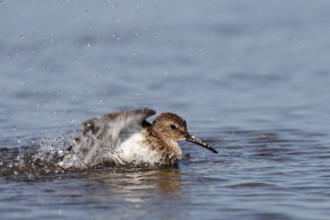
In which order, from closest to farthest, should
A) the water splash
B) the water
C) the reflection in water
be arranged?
the water, the reflection in water, the water splash

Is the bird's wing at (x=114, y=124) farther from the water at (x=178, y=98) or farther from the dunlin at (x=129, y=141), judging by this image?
the water at (x=178, y=98)

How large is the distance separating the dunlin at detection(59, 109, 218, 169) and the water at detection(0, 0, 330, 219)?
22cm

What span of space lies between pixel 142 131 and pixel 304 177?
1.97 m

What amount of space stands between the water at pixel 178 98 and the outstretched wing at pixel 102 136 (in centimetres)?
22

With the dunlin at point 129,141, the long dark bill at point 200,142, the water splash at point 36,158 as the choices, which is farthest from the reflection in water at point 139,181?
the long dark bill at point 200,142

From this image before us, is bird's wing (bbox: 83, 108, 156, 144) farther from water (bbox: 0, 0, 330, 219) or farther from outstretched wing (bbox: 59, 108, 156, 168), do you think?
water (bbox: 0, 0, 330, 219)

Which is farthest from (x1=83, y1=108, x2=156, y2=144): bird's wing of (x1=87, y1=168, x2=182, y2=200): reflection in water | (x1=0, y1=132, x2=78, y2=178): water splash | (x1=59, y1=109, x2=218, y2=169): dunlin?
(x1=0, y1=132, x2=78, y2=178): water splash

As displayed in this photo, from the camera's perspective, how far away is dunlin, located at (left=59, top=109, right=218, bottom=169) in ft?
30.6

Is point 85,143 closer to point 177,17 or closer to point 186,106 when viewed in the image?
point 186,106

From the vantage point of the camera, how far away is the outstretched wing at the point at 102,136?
9266 mm

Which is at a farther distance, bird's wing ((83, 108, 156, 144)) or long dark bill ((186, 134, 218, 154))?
long dark bill ((186, 134, 218, 154))

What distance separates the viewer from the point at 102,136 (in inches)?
376

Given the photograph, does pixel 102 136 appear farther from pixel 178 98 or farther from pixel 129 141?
pixel 178 98

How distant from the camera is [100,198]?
815 centimetres
